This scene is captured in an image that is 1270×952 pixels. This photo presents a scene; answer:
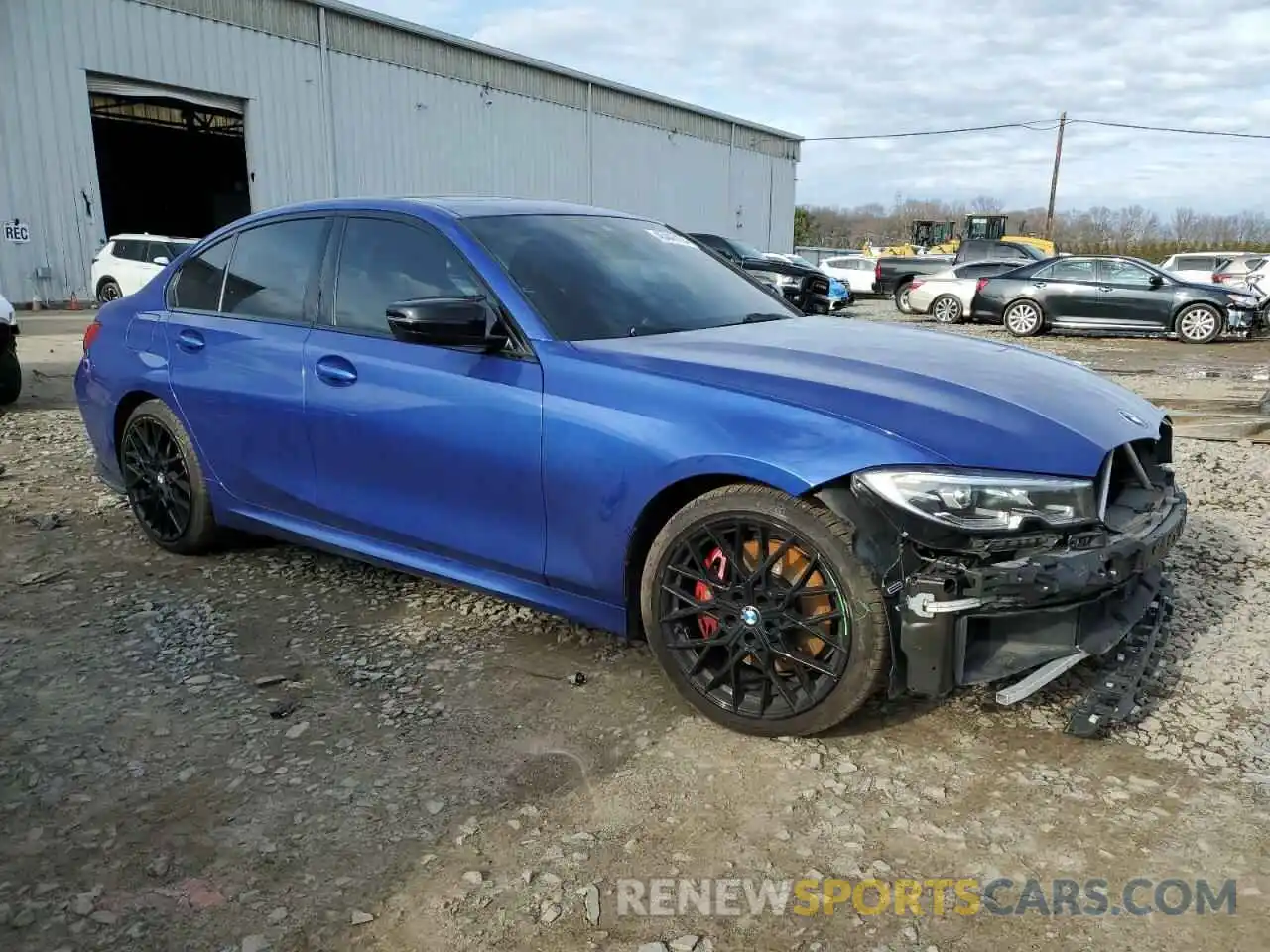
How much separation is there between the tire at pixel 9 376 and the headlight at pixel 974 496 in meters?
8.18

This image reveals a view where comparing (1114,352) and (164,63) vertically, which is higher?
(164,63)

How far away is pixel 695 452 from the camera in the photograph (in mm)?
2748

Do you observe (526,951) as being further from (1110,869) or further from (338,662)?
(338,662)

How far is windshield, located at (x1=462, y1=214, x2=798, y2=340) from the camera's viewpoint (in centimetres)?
329

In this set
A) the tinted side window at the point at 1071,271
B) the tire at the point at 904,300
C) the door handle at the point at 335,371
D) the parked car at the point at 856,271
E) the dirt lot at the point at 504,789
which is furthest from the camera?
the parked car at the point at 856,271

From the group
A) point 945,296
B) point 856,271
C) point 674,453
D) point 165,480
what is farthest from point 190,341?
point 856,271

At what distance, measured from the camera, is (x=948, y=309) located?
1891 centimetres

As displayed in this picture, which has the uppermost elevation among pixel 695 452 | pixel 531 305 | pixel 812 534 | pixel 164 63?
pixel 164 63

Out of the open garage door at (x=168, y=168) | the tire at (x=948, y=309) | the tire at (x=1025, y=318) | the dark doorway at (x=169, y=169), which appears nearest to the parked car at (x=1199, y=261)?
the tire at (x=948, y=309)

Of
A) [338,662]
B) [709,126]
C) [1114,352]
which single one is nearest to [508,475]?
[338,662]

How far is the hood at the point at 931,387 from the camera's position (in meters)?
2.57

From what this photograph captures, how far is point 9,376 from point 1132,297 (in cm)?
1533

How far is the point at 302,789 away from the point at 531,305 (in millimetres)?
1621

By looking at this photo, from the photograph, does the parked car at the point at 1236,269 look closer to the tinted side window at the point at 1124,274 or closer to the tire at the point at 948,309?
the tinted side window at the point at 1124,274
